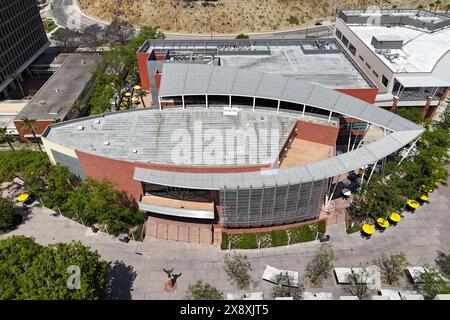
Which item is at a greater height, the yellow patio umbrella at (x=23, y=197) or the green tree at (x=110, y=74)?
the green tree at (x=110, y=74)

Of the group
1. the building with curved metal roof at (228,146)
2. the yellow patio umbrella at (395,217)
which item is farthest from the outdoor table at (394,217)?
the building with curved metal roof at (228,146)

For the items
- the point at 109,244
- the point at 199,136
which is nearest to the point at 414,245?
the point at 199,136

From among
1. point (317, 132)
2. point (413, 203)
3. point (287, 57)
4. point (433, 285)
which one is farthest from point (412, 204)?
point (287, 57)

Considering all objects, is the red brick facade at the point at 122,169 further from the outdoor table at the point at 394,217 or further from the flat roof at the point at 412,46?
the flat roof at the point at 412,46

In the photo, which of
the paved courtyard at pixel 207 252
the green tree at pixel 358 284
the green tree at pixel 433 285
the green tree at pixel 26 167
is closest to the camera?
the green tree at pixel 433 285

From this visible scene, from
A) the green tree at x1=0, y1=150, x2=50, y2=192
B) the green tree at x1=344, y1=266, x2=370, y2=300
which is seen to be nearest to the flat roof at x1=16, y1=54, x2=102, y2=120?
the green tree at x1=0, y1=150, x2=50, y2=192

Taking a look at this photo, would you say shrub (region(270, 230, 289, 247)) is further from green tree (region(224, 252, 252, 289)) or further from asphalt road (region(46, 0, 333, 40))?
asphalt road (region(46, 0, 333, 40))
